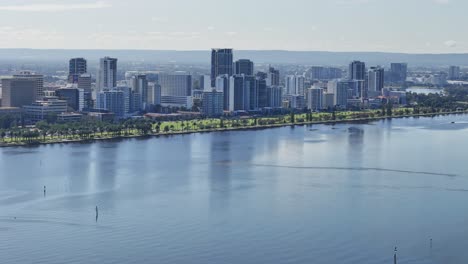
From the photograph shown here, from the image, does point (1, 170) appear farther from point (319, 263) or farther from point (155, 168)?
point (319, 263)

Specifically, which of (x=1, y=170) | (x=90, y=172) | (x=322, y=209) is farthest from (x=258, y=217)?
(x=1, y=170)

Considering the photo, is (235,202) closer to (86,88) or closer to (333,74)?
(86,88)

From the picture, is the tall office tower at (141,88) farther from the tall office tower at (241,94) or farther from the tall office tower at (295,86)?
the tall office tower at (295,86)

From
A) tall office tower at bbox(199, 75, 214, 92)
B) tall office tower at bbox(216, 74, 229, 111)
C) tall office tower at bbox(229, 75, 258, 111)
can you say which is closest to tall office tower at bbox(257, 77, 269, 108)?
tall office tower at bbox(229, 75, 258, 111)

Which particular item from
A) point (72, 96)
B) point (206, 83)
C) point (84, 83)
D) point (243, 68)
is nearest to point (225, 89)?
point (84, 83)

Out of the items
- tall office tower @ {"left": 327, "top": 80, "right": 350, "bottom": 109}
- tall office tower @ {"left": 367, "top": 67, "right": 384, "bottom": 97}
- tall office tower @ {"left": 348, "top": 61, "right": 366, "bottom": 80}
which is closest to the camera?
tall office tower @ {"left": 327, "top": 80, "right": 350, "bottom": 109}

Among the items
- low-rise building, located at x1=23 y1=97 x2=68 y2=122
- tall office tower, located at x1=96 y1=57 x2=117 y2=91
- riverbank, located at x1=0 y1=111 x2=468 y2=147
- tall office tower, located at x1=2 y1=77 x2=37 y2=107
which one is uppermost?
tall office tower, located at x1=96 y1=57 x2=117 y2=91

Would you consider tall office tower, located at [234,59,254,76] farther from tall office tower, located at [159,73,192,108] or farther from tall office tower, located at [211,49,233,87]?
tall office tower, located at [159,73,192,108]
